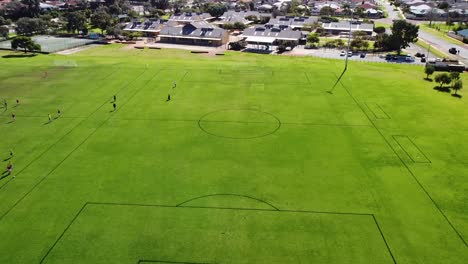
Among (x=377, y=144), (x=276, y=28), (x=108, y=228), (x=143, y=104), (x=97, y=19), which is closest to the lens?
(x=108, y=228)

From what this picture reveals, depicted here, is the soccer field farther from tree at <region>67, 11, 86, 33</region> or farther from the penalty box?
tree at <region>67, 11, 86, 33</region>

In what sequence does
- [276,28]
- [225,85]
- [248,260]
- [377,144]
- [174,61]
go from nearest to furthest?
[248,260] < [377,144] < [225,85] < [174,61] < [276,28]

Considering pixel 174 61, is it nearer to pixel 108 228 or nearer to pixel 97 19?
pixel 97 19

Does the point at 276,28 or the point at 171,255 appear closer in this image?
the point at 171,255

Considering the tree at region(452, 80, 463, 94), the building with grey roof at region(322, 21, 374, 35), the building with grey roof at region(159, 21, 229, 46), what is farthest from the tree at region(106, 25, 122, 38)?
the tree at region(452, 80, 463, 94)

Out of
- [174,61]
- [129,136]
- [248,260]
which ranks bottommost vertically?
[248,260]

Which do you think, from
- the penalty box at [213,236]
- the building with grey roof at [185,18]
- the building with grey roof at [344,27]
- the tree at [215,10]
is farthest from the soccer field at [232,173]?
the tree at [215,10]

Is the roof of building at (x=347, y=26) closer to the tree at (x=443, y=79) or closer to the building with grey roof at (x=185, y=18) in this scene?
the building with grey roof at (x=185, y=18)

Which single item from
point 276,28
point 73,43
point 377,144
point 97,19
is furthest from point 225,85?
point 97,19
